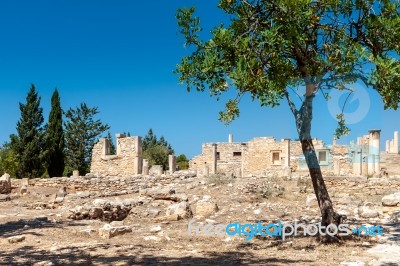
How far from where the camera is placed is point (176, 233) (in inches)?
323

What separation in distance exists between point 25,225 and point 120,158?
65.7ft

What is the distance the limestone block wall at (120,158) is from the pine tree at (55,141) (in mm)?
5849

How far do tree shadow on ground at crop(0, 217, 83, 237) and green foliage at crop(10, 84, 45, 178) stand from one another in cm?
2486

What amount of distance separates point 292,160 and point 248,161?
12.3ft

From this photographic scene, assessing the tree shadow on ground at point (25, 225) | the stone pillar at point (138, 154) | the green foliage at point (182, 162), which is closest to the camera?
the tree shadow on ground at point (25, 225)

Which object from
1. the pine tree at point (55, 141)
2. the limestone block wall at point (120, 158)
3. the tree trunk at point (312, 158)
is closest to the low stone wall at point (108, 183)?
the limestone block wall at point (120, 158)

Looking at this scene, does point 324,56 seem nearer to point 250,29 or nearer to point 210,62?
point 250,29

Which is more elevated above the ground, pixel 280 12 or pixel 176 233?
pixel 280 12

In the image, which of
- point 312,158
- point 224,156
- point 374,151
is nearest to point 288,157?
point 374,151

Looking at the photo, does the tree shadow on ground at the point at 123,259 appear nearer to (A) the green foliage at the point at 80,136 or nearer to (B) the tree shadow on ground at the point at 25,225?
(B) the tree shadow on ground at the point at 25,225

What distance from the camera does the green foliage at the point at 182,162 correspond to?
162 ft

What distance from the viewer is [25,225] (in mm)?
8984

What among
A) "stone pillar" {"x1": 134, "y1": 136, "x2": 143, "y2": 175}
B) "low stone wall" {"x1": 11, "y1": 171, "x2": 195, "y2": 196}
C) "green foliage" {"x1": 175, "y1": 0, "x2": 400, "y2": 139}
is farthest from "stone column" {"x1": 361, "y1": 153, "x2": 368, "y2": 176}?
"green foliage" {"x1": 175, "y1": 0, "x2": 400, "y2": 139}

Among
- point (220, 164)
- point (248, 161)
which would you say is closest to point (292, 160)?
point (248, 161)
